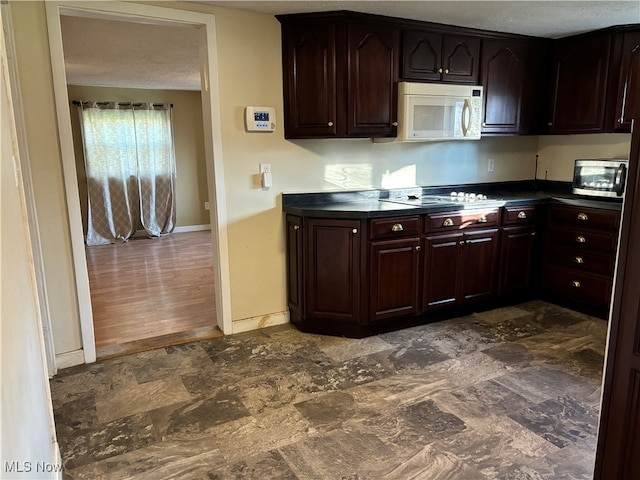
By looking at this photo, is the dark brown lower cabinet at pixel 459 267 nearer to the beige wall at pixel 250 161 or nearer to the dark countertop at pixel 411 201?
the dark countertop at pixel 411 201

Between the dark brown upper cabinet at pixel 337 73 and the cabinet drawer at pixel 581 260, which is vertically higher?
the dark brown upper cabinet at pixel 337 73

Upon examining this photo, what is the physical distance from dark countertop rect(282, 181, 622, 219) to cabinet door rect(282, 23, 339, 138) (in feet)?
1.70

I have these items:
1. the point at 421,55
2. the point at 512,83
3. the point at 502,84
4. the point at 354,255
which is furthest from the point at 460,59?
the point at 354,255

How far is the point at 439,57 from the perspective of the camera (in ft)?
11.4

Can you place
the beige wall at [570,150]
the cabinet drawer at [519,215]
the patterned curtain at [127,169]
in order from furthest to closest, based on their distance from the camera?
the patterned curtain at [127,169]
the beige wall at [570,150]
the cabinet drawer at [519,215]

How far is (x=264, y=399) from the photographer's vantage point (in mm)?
2486

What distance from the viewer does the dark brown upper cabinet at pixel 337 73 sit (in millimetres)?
3105

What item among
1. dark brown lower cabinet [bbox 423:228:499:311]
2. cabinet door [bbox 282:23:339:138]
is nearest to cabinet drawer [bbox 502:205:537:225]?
dark brown lower cabinet [bbox 423:228:499:311]

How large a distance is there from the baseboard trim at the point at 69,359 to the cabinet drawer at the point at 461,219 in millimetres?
2469

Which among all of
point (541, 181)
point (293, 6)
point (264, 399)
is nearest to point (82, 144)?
point (293, 6)

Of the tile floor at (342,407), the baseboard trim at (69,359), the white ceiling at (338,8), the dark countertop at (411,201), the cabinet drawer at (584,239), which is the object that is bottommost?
the tile floor at (342,407)

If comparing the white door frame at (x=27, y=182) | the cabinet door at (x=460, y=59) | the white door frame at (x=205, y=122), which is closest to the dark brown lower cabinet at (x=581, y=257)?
the cabinet door at (x=460, y=59)

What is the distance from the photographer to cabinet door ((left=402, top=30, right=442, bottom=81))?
3.35m

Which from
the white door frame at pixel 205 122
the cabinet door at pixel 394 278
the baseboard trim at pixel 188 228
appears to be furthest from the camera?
the baseboard trim at pixel 188 228
